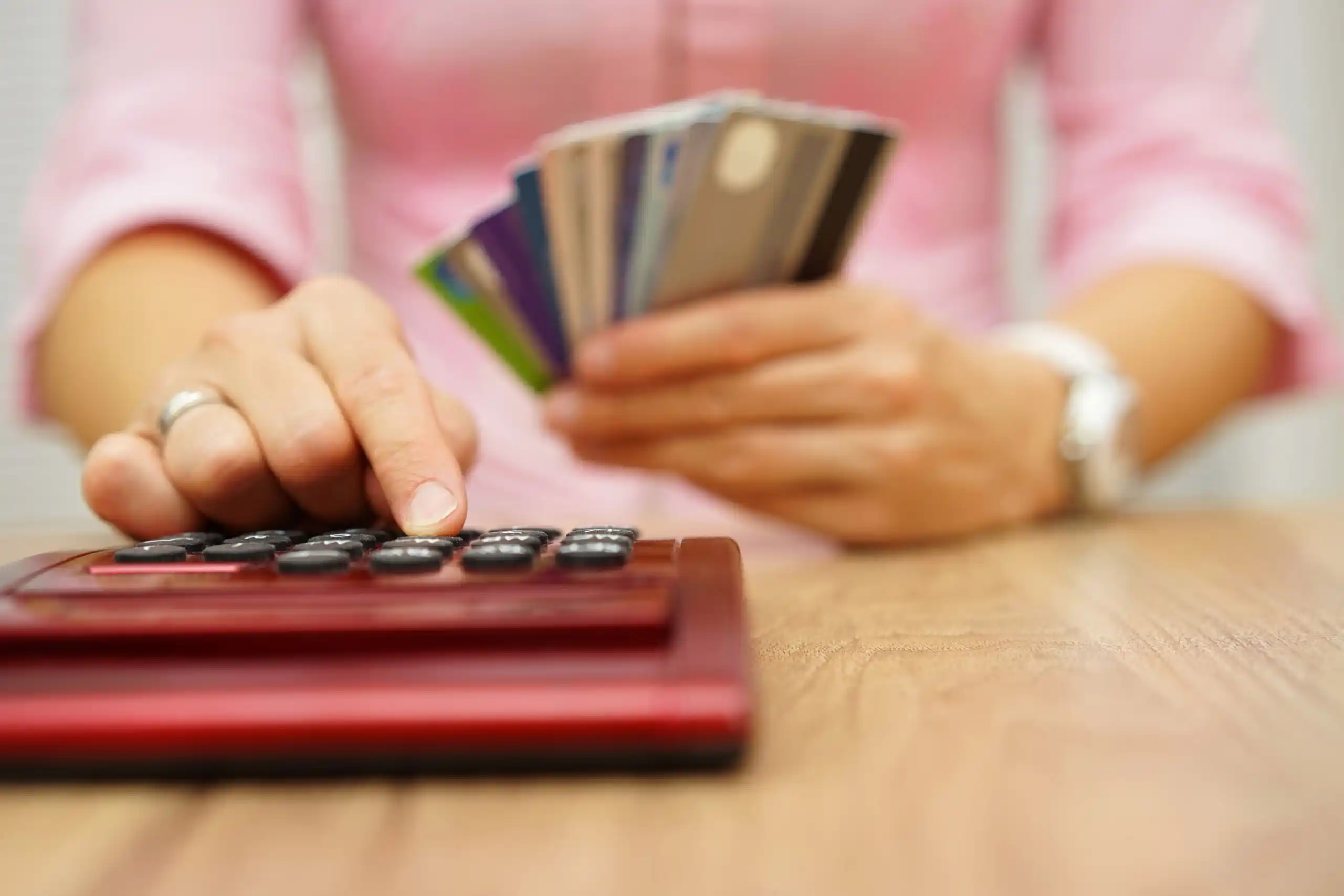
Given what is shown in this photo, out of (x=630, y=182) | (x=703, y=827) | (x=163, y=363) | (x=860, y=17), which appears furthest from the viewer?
(x=860, y=17)

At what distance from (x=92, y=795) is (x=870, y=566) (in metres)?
0.38

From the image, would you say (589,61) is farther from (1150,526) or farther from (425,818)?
(425,818)

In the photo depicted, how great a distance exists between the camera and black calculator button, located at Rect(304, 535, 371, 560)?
0.34m

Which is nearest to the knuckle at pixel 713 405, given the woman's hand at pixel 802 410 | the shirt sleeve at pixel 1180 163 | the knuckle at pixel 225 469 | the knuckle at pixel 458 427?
the woman's hand at pixel 802 410

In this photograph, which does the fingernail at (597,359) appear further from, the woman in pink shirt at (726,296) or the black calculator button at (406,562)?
the black calculator button at (406,562)

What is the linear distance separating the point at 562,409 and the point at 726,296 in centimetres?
11

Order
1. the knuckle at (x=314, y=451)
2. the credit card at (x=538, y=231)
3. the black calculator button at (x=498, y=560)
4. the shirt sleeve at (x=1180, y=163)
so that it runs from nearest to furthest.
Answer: the black calculator button at (x=498, y=560) → the knuckle at (x=314, y=451) → the credit card at (x=538, y=231) → the shirt sleeve at (x=1180, y=163)

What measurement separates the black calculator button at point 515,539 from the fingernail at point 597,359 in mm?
225

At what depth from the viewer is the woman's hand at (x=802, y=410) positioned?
23.2 inches

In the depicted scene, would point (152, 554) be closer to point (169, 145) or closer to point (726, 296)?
point (726, 296)

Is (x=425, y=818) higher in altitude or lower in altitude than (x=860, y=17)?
lower

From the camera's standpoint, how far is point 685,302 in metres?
0.60

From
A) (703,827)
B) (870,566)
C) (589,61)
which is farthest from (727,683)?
(589,61)

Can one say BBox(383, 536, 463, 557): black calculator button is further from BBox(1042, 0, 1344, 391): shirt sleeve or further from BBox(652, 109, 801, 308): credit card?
BBox(1042, 0, 1344, 391): shirt sleeve
